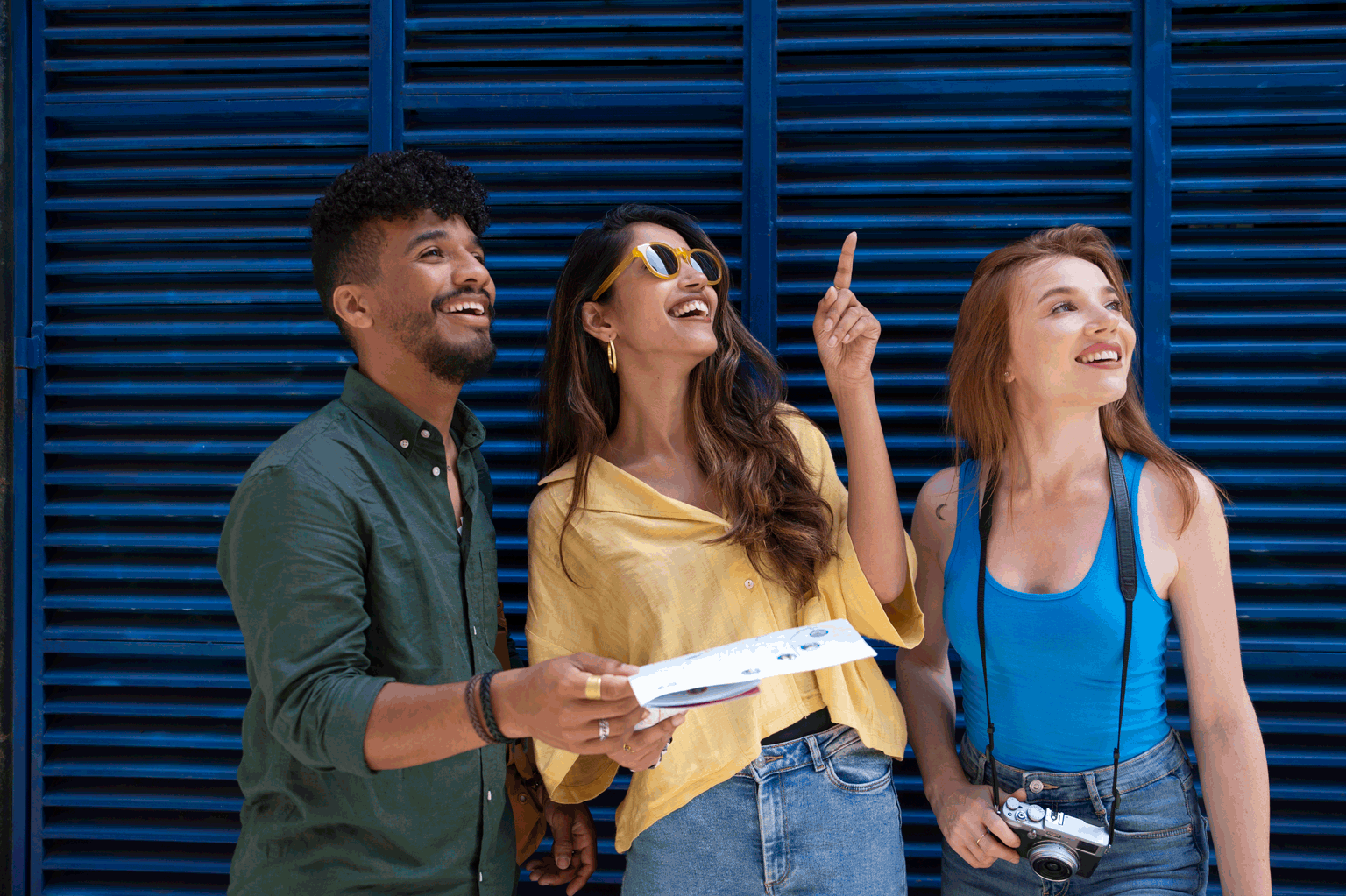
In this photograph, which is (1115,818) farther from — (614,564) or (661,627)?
(614,564)

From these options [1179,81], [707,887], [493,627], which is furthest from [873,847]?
[1179,81]

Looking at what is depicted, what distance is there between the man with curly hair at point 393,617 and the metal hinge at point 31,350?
4.60 feet

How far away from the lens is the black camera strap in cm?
201

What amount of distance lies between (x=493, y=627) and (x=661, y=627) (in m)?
0.45

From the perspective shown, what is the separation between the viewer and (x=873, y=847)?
202 cm

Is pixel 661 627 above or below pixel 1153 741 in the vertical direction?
above

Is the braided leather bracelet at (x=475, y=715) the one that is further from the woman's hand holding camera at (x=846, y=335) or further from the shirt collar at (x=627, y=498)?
the woman's hand holding camera at (x=846, y=335)

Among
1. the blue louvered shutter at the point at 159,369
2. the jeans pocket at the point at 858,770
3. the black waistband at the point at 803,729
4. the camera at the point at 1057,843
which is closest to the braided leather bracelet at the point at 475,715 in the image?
the black waistband at the point at 803,729

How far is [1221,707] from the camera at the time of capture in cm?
202

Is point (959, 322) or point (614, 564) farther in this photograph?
point (959, 322)

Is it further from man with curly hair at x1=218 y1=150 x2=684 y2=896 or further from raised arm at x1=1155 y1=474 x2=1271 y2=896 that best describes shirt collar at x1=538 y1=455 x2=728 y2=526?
raised arm at x1=1155 y1=474 x2=1271 y2=896

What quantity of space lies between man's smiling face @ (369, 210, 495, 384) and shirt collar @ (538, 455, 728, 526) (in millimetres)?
416

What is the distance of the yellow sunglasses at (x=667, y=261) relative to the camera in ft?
7.72

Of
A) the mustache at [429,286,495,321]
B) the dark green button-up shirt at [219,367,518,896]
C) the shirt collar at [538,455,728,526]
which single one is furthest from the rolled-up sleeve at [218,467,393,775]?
the shirt collar at [538,455,728,526]
